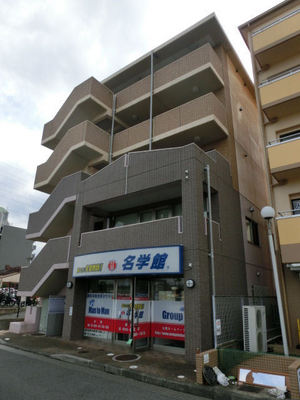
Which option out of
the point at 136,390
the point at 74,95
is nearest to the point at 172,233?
the point at 136,390

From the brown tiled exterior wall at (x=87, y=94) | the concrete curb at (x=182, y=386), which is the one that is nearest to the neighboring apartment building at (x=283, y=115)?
the concrete curb at (x=182, y=386)

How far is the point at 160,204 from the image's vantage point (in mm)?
13734

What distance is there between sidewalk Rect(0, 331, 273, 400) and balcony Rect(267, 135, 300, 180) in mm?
8624

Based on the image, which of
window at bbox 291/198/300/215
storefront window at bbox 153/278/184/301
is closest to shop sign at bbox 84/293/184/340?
storefront window at bbox 153/278/184/301

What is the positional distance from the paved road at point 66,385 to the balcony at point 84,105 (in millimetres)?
14907

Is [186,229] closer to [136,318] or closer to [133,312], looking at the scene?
[133,312]

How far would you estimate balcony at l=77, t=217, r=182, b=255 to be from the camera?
34.9 feet

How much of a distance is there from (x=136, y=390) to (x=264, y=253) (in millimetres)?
11749

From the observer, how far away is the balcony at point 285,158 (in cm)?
1163

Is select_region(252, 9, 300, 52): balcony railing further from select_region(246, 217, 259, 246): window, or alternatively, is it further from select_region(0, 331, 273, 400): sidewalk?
select_region(0, 331, 273, 400): sidewalk

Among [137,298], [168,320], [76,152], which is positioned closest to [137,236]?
[137,298]

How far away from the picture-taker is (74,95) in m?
19.3

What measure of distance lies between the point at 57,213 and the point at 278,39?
15027 mm

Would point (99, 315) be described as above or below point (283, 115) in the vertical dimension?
below
